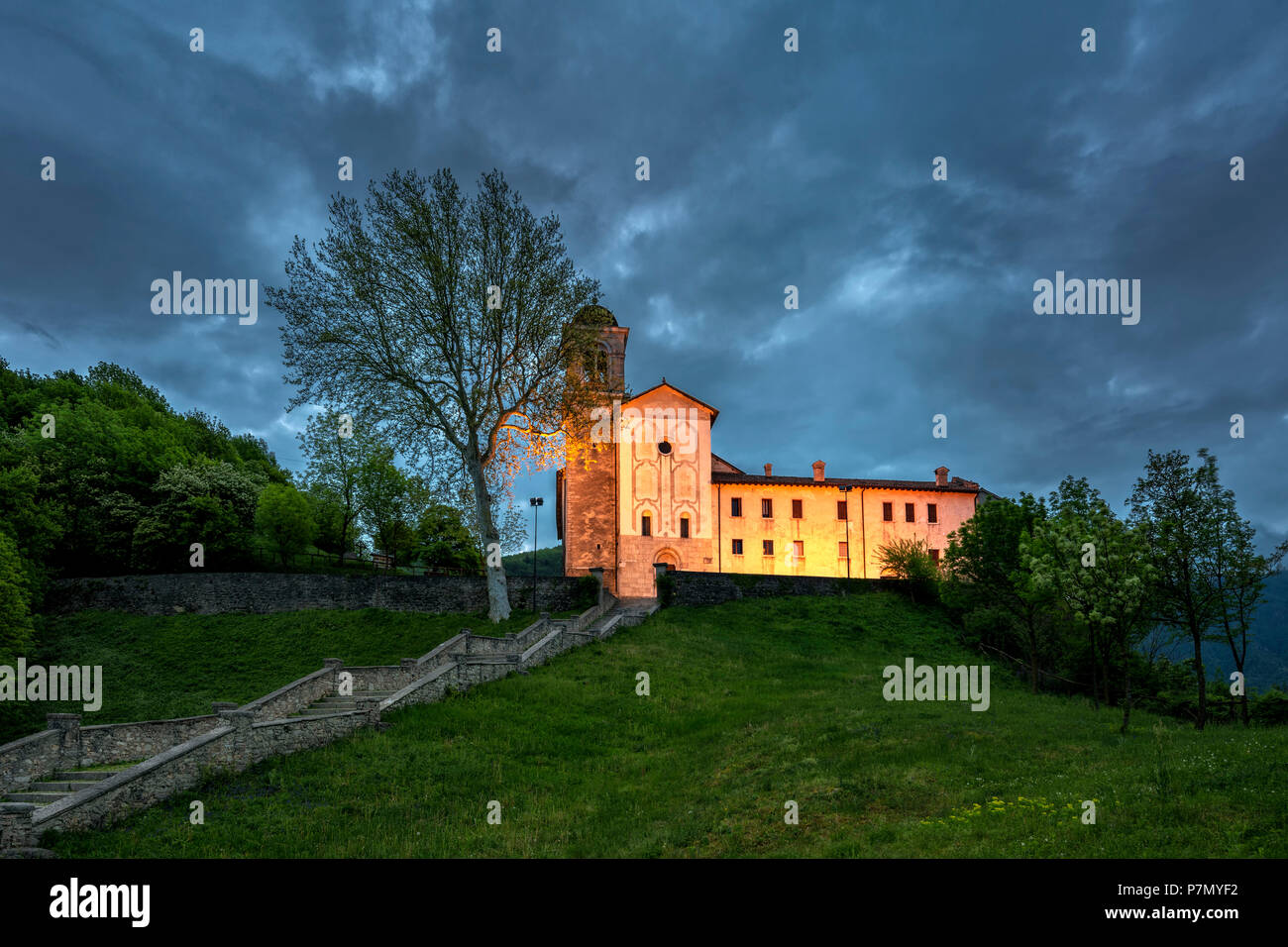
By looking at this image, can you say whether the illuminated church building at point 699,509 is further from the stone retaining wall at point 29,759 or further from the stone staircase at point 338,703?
the stone retaining wall at point 29,759

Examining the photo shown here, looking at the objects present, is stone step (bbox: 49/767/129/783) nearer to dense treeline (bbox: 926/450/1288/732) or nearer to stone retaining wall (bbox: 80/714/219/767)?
stone retaining wall (bbox: 80/714/219/767)

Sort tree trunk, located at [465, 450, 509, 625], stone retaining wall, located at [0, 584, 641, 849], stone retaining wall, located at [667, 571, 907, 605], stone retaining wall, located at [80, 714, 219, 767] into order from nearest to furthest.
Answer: stone retaining wall, located at [0, 584, 641, 849]
stone retaining wall, located at [80, 714, 219, 767]
tree trunk, located at [465, 450, 509, 625]
stone retaining wall, located at [667, 571, 907, 605]

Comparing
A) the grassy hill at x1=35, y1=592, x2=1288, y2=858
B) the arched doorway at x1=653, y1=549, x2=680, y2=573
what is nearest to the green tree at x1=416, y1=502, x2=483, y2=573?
the arched doorway at x1=653, y1=549, x2=680, y2=573

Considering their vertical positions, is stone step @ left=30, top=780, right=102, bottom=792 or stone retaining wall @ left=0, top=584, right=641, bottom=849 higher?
stone retaining wall @ left=0, top=584, right=641, bottom=849

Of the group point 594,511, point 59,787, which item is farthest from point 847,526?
point 59,787

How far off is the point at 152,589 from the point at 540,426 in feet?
68.5

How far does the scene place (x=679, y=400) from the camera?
44844 millimetres

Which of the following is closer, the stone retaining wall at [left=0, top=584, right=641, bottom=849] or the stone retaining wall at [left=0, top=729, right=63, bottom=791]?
the stone retaining wall at [left=0, top=584, right=641, bottom=849]

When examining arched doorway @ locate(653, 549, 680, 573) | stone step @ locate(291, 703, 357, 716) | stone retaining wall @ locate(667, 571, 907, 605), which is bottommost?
stone step @ locate(291, 703, 357, 716)

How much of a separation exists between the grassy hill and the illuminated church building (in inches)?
879

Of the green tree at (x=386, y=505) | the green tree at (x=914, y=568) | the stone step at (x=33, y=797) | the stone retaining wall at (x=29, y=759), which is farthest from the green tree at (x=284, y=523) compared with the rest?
the green tree at (x=914, y=568)

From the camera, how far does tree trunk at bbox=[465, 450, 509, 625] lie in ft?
90.2

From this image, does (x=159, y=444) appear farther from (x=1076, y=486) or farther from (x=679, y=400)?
(x=1076, y=486)

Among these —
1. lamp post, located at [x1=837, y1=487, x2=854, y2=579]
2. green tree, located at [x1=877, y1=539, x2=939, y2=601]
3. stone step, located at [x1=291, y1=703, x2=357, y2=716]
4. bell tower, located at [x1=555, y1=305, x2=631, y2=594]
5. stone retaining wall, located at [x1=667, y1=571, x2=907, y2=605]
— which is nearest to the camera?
stone step, located at [x1=291, y1=703, x2=357, y2=716]
